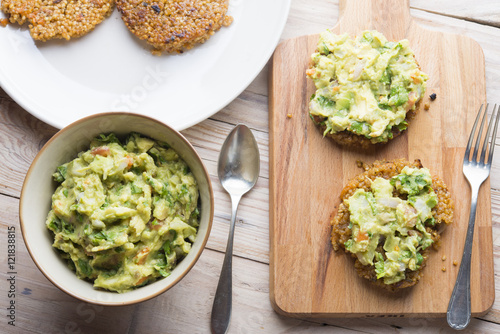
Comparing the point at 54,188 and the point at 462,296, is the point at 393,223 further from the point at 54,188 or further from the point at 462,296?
the point at 54,188

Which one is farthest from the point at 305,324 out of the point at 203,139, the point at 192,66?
the point at 192,66

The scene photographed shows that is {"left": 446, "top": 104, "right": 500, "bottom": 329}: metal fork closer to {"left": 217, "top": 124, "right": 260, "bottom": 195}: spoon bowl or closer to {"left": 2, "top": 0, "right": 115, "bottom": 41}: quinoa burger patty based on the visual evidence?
{"left": 217, "top": 124, "right": 260, "bottom": 195}: spoon bowl

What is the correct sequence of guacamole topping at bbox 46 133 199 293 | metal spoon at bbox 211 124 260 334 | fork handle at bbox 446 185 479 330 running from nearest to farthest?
guacamole topping at bbox 46 133 199 293 → fork handle at bbox 446 185 479 330 → metal spoon at bbox 211 124 260 334

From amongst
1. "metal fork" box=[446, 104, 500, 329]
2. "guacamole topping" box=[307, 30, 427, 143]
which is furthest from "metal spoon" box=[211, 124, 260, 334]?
"metal fork" box=[446, 104, 500, 329]

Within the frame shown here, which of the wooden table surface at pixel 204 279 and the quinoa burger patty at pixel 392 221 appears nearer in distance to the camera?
the quinoa burger patty at pixel 392 221

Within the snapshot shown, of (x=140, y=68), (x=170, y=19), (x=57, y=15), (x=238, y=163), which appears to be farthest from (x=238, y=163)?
(x=57, y=15)

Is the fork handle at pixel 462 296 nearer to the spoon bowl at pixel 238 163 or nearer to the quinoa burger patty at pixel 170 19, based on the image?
the spoon bowl at pixel 238 163

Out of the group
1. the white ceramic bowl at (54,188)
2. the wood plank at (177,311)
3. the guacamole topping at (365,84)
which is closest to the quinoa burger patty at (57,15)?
the white ceramic bowl at (54,188)
